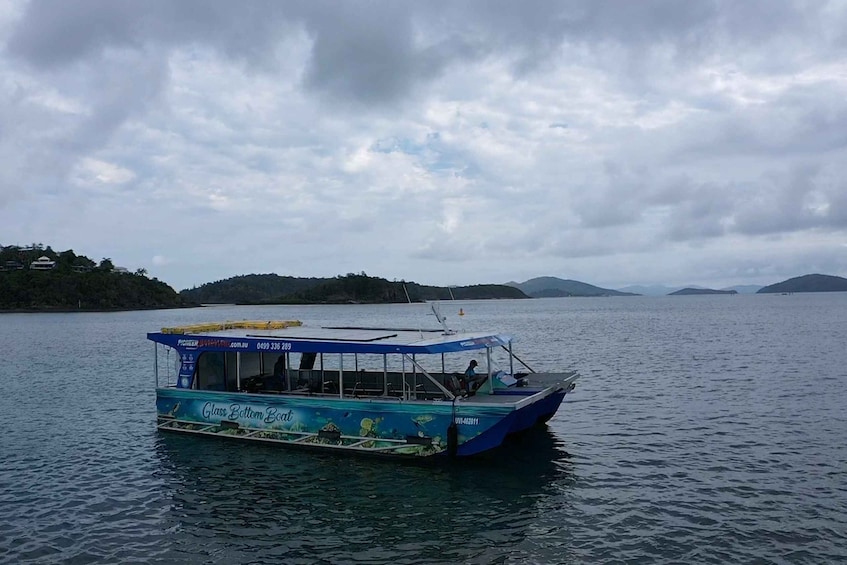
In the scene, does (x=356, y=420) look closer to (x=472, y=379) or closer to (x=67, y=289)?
(x=472, y=379)

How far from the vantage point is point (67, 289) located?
17362 cm

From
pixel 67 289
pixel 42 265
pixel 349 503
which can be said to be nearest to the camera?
pixel 349 503

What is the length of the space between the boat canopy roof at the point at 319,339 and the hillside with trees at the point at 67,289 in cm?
16871

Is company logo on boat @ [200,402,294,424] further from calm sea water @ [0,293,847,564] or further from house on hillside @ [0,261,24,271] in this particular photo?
house on hillside @ [0,261,24,271]

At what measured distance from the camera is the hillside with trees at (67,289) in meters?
168

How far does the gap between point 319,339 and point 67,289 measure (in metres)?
178

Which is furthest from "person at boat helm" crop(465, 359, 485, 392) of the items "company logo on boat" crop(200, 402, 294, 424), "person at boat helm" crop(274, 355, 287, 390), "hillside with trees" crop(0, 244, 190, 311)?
"hillside with trees" crop(0, 244, 190, 311)

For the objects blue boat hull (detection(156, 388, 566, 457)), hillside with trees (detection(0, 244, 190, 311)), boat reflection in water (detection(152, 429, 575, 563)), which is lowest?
boat reflection in water (detection(152, 429, 575, 563))

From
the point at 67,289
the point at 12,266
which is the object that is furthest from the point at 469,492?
the point at 12,266

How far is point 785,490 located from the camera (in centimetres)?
1552

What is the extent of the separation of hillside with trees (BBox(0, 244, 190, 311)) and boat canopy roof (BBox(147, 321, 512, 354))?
6642 inches

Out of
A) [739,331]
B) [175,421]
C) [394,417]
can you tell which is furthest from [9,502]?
[739,331]

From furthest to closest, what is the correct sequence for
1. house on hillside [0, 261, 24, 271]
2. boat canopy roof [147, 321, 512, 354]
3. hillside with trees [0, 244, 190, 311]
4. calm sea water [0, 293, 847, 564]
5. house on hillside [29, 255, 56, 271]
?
house on hillside [29, 255, 56, 271] < house on hillside [0, 261, 24, 271] < hillside with trees [0, 244, 190, 311] < boat canopy roof [147, 321, 512, 354] < calm sea water [0, 293, 847, 564]

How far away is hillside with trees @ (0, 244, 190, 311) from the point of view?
550ft
